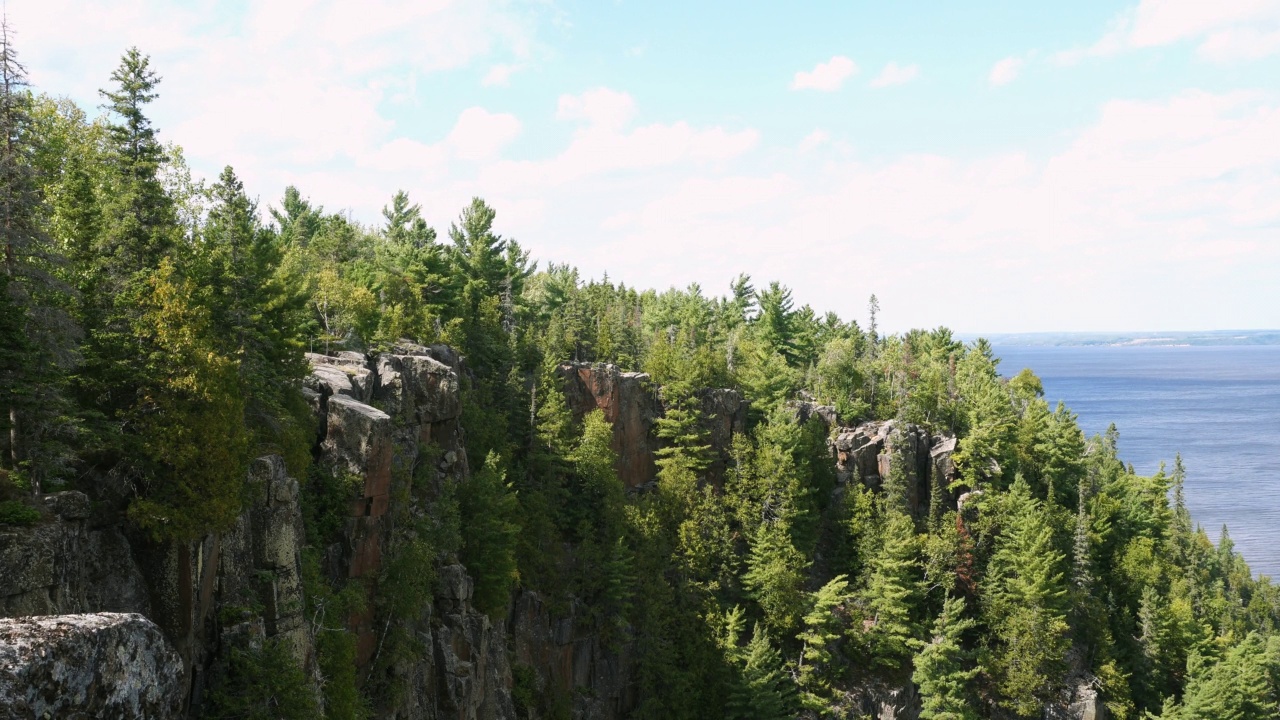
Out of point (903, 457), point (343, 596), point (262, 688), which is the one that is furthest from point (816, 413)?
point (262, 688)

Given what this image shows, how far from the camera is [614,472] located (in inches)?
2454

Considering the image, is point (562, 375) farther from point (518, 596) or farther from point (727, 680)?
point (727, 680)

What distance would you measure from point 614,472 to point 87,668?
51524 millimetres

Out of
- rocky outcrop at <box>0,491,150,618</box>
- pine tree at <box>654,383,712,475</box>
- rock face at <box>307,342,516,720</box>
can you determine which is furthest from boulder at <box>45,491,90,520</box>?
pine tree at <box>654,383,712,475</box>

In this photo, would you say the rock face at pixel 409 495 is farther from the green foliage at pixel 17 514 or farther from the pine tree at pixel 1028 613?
the pine tree at pixel 1028 613

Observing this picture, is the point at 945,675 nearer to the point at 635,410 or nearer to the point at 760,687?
the point at 760,687

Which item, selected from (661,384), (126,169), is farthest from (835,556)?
(126,169)

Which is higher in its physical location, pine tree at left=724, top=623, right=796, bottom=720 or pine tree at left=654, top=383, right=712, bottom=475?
pine tree at left=654, top=383, right=712, bottom=475

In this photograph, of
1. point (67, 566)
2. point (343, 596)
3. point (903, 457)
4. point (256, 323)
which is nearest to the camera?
point (67, 566)

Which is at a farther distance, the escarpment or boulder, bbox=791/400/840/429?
boulder, bbox=791/400/840/429

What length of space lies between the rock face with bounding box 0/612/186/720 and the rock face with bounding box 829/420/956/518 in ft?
220

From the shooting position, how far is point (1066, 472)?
82625 mm

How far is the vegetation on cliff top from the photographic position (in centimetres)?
2370

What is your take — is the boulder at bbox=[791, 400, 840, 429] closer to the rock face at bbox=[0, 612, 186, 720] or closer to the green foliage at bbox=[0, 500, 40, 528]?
the green foliage at bbox=[0, 500, 40, 528]
